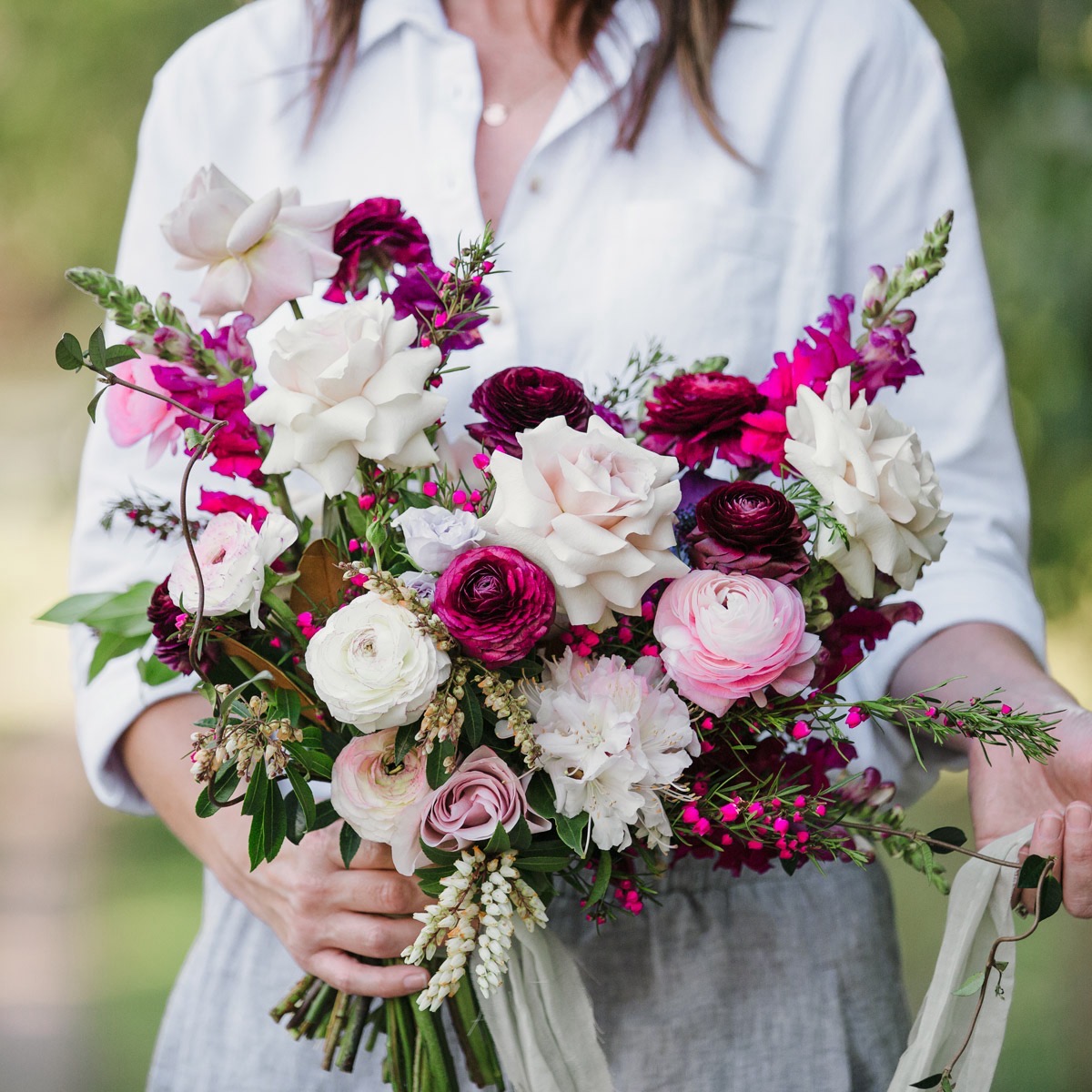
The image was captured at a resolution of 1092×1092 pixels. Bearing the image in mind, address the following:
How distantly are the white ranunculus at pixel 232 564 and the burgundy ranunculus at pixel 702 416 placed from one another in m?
0.26

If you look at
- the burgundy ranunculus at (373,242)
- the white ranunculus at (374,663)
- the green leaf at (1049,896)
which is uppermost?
the burgundy ranunculus at (373,242)

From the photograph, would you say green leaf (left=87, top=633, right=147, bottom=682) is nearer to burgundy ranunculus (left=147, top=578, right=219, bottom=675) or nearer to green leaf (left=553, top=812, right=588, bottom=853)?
burgundy ranunculus (left=147, top=578, right=219, bottom=675)

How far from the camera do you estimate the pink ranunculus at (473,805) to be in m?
0.74

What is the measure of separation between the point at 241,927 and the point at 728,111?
35.6 inches

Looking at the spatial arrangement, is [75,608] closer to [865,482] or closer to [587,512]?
[587,512]

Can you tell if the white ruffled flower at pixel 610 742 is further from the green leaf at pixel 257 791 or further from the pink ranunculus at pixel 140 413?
the pink ranunculus at pixel 140 413

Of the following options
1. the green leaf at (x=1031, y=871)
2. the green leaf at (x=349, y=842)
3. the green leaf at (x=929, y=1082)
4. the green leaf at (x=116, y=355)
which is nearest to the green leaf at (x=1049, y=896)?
the green leaf at (x=1031, y=871)

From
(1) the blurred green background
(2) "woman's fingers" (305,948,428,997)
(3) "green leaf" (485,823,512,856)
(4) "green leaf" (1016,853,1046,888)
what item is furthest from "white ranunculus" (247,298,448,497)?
(1) the blurred green background

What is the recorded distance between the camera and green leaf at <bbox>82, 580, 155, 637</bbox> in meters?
0.95

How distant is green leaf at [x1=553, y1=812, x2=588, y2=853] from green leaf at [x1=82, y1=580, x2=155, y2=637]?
39cm

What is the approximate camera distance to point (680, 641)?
2.40 feet

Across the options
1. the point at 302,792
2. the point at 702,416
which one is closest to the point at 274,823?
the point at 302,792

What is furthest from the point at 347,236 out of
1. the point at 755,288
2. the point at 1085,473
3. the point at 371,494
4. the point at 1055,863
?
the point at 1085,473

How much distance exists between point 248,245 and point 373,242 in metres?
0.09
